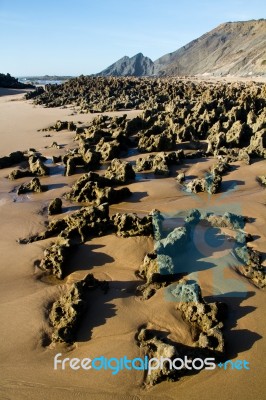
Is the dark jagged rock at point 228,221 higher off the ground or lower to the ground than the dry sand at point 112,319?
higher

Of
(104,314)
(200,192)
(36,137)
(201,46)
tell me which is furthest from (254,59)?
(104,314)

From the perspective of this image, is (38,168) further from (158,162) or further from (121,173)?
(158,162)

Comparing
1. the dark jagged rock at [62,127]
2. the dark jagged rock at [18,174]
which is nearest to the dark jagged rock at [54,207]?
the dark jagged rock at [18,174]

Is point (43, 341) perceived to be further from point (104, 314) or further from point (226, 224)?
point (226, 224)

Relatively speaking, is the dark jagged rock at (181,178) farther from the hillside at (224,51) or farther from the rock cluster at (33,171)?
the hillside at (224,51)

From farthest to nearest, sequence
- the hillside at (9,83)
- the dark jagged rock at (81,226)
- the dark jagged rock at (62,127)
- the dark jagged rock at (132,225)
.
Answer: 1. the hillside at (9,83)
2. the dark jagged rock at (62,127)
3. the dark jagged rock at (81,226)
4. the dark jagged rock at (132,225)

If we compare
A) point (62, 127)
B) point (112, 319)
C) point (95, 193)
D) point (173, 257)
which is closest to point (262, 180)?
point (95, 193)

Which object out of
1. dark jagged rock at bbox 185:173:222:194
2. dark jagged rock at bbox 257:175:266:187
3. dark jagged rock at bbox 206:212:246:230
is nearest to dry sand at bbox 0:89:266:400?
dark jagged rock at bbox 206:212:246:230
